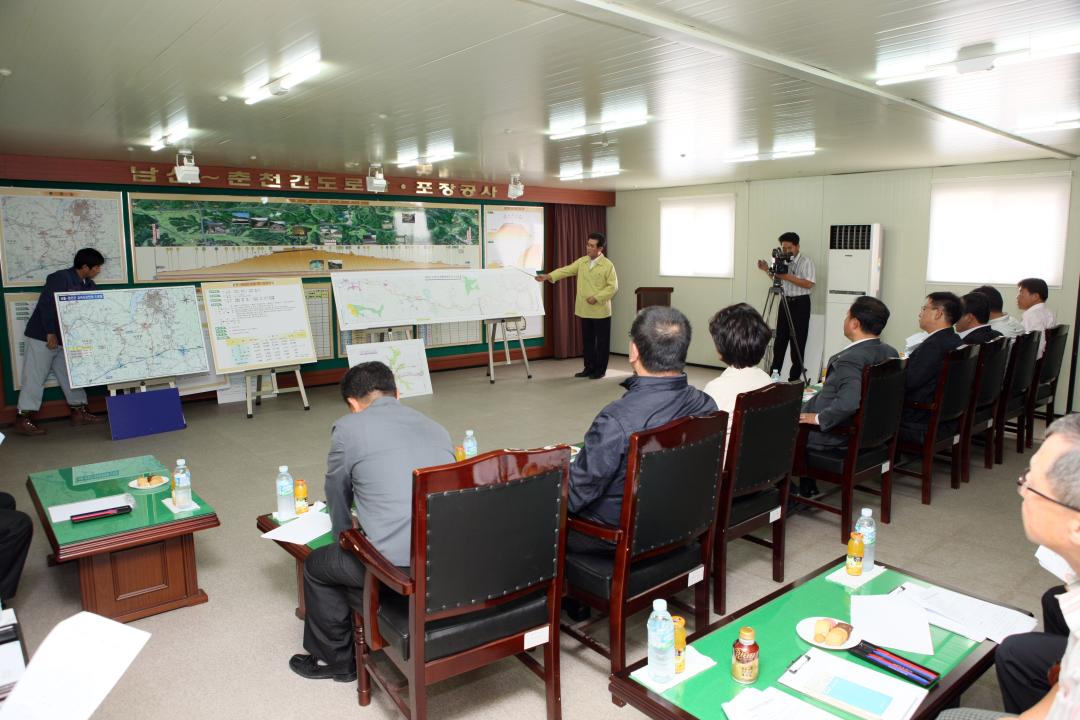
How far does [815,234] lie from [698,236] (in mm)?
1512

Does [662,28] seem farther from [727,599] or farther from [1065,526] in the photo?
[727,599]

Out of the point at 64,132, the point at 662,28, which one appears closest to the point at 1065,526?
the point at 662,28

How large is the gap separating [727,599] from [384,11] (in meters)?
2.62

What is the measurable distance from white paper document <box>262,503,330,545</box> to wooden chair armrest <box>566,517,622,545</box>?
1.03m

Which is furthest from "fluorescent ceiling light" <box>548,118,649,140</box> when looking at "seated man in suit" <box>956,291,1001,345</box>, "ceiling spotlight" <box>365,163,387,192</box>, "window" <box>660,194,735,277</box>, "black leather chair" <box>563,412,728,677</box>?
"window" <box>660,194,735,277</box>

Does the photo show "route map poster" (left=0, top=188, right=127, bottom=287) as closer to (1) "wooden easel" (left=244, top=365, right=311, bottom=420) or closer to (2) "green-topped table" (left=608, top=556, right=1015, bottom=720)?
(1) "wooden easel" (left=244, top=365, right=311, bottom=420)

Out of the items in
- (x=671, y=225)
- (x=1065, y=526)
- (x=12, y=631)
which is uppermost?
(x=671, y=225)

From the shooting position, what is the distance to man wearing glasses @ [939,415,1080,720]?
3.83 feet

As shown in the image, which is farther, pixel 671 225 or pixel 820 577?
pixel 671 225

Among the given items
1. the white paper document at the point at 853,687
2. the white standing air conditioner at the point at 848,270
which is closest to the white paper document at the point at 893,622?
the white paper document at the point at 853,687

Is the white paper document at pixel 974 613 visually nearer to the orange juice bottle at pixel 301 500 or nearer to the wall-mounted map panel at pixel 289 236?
the orange juice bottle at pixel 301 500

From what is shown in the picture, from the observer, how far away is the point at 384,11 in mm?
2426

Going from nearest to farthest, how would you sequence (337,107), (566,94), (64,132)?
1. (566,94)
2. (337,107)
3. (64,132)

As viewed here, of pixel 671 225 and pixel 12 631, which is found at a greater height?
pixel 671 225
